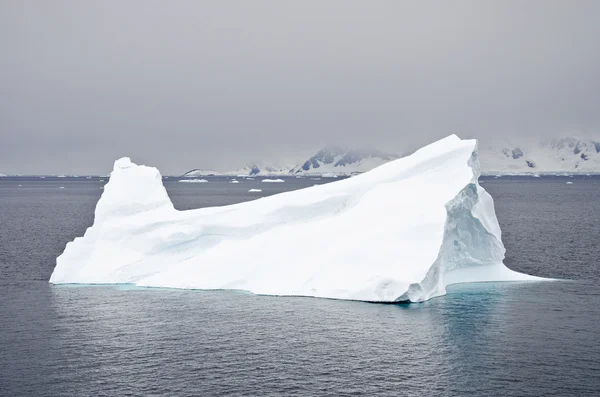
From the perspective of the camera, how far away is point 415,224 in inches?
1597

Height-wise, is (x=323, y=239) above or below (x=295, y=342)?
above

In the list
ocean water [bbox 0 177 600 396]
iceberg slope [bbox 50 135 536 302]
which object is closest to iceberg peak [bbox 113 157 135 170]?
iceberg slope [bbox 50 135 536 302]

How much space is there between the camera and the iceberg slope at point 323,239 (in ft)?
128

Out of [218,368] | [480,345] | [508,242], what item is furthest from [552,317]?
[508,242]

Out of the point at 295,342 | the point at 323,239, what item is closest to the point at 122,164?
the point at 323,239

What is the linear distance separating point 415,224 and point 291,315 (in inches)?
449

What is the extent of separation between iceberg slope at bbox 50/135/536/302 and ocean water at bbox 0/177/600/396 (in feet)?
5.97

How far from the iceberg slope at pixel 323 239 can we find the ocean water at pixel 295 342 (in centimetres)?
182

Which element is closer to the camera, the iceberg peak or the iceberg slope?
the iceberg slope

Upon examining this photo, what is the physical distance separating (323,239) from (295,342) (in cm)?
1397

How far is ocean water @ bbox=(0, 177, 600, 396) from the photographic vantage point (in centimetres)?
2433

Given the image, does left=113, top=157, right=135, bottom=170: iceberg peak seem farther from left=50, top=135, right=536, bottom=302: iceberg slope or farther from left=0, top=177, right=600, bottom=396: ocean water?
left=0, top=177, right=600, bottom=396: ocean water

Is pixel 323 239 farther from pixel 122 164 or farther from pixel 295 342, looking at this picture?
pixel 122 164

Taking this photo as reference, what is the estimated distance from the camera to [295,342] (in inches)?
1161
